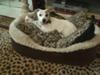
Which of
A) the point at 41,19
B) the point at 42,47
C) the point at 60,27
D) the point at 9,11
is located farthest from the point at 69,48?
the point at 9,11

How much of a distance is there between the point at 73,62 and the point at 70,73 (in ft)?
0.34

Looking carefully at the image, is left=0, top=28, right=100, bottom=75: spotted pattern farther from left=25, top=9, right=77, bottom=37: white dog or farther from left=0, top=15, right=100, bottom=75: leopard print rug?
left=25, top=9, right=77, bottom=37: white dog

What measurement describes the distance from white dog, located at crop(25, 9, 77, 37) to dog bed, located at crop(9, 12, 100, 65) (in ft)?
0.69

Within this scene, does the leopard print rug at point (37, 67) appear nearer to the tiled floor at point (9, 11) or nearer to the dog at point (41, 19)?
the dog at point (41, 19)

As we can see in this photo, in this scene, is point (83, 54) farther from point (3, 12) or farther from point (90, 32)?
point (3, 12)

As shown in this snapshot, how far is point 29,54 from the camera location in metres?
1.94

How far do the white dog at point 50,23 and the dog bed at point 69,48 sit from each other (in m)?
0.21

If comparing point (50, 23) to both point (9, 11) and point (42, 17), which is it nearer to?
point (42, 17)

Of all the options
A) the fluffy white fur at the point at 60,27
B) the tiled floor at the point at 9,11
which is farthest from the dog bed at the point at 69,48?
the tiled floor at the point at 9,11

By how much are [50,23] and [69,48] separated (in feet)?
1.77

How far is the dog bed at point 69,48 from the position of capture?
179 centimetres

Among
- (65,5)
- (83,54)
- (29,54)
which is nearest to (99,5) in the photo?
(65,5)

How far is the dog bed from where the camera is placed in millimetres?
1790

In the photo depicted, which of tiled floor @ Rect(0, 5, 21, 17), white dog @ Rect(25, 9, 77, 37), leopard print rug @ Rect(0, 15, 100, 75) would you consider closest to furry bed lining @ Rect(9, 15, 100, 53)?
leopard print rug @ Rect(0, 15, 100, 75)
